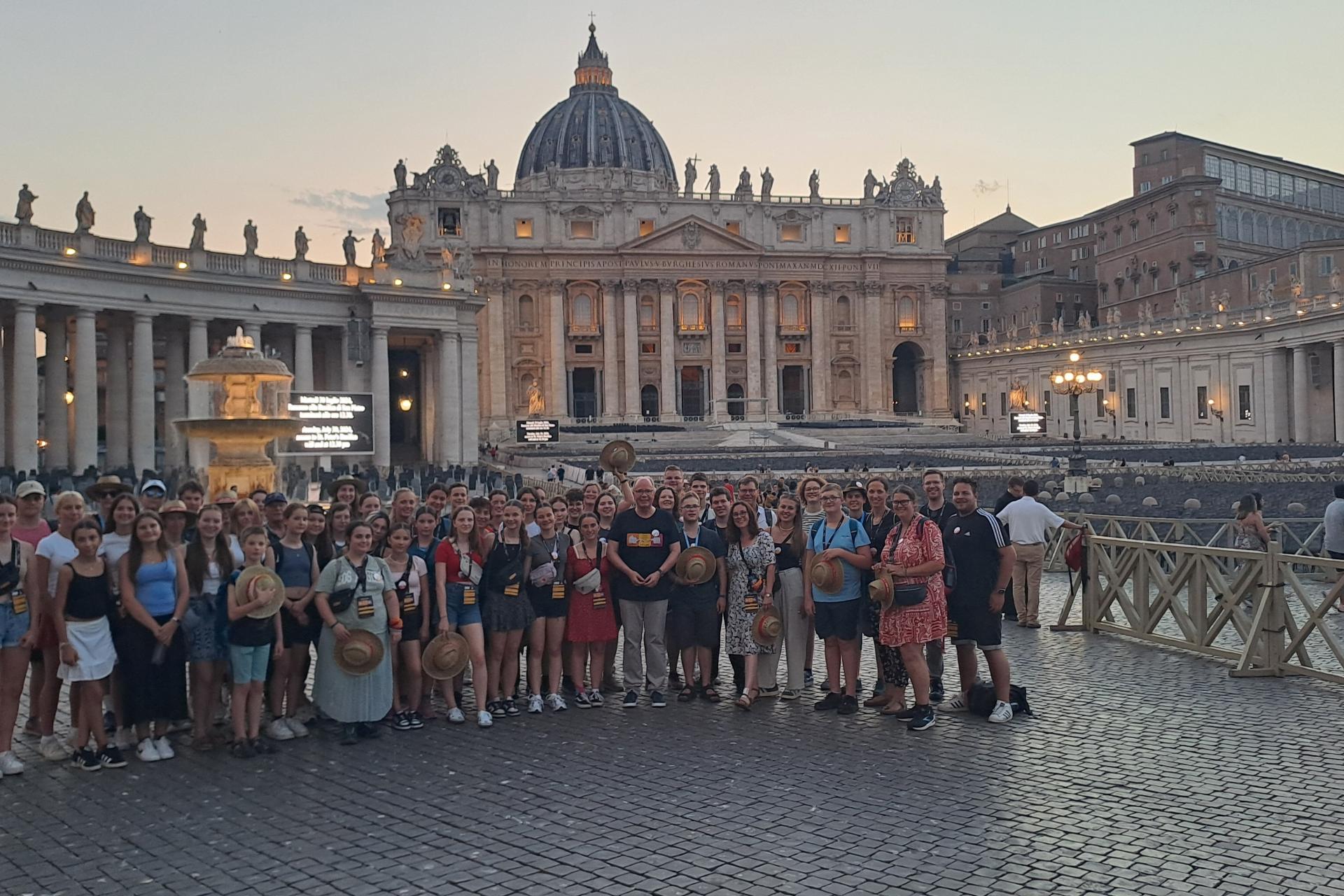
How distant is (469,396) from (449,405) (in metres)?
1.78

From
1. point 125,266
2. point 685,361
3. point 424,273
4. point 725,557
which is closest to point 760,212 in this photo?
point 685,361

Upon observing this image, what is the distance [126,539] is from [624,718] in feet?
14.3

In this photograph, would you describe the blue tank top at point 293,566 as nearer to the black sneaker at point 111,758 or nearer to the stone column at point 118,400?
the black sneaker at point 111,758

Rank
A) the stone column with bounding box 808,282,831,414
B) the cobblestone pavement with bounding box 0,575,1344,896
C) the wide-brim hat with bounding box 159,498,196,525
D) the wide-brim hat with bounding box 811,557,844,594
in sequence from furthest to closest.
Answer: the stone column with bounding box 808,282,831,414, the wide-brim hat with bounding box 811,557,844,594, the wide-brim hat with bounding box 159,498,196,525, the cobblestone pavement with bounding box 0,575,1344,896

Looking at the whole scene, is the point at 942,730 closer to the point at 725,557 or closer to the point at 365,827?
the point at 725,557

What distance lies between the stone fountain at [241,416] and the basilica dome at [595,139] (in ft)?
300

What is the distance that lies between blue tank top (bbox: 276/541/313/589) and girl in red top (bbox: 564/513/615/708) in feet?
7.59

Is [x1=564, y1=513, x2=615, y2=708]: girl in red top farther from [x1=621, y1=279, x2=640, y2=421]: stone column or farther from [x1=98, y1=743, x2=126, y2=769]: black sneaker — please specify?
[x1=621, y1=279, x2=640, y2=421]: stone column

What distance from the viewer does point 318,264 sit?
1599 inches

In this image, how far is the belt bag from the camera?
945 cm

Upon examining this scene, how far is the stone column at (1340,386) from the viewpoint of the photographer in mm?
50969

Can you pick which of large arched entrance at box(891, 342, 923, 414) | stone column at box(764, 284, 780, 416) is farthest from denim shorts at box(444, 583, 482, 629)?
large arched entrance at box(891, 342, 923, 414)

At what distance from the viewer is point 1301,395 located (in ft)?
179

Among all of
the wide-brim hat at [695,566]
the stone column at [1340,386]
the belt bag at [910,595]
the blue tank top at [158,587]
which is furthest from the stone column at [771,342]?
the blue tank top at [158,587]
